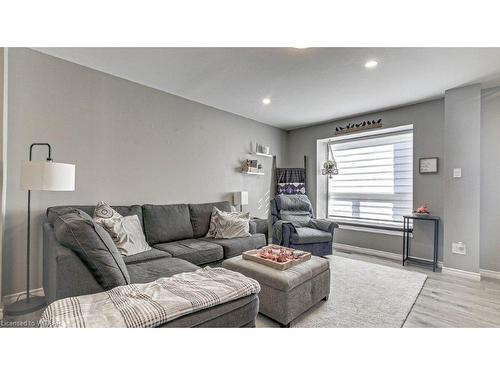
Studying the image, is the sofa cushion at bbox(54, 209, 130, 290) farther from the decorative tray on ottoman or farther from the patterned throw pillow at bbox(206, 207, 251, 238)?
the patterned throw pillow at bbox(206, 207, 251, 238)

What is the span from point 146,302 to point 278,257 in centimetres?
121

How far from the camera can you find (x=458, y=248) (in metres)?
3.01

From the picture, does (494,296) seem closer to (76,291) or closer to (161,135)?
(76,291)

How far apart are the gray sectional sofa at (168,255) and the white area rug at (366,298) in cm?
83

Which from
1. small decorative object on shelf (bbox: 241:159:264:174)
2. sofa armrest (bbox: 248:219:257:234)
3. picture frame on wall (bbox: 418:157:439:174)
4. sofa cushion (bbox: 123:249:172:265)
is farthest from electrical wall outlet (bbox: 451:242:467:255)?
sofa cushion (bbox: 123:249:172:265)

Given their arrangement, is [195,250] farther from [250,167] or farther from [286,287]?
[250,167]

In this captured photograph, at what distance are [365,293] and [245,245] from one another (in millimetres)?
1420

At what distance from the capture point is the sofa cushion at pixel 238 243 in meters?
2.73

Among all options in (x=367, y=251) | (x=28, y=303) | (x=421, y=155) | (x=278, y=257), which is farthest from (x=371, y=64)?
(x=28, y=303)

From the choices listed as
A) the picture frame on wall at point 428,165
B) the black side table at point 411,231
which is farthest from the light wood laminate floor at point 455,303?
the picture frame on wall at point 428,165

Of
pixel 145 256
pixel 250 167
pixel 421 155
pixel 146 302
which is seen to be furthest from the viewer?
pixel 250 167

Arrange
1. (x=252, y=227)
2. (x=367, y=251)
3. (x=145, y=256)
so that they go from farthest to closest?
1. (x=367, y=251)
2. (x=252, y=227)
3. (x=145, y=256)
